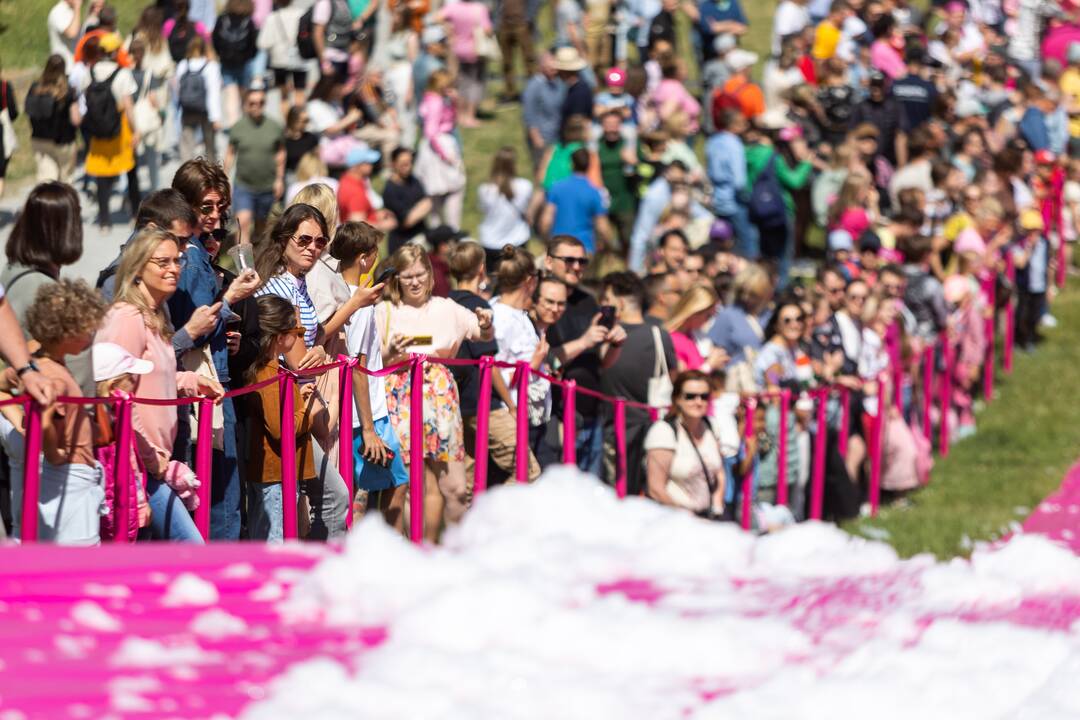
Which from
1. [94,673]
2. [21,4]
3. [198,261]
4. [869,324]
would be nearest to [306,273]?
[198,261]

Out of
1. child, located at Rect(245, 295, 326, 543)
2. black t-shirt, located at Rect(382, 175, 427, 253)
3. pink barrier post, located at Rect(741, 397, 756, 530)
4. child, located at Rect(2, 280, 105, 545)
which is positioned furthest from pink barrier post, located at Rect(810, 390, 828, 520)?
child, located at Rect(2, 280, 105, 545)

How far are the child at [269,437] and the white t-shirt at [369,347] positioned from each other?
0.52 metres

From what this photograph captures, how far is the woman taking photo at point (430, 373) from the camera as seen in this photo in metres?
8.48

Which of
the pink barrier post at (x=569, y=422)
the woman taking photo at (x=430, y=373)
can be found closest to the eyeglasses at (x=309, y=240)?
the woman taking photo at (x=430, y=373)

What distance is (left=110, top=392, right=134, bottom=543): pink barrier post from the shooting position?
21.8 ft

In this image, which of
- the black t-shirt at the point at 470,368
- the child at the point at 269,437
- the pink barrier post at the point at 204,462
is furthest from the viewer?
the black t-shirt at the point at 470,368

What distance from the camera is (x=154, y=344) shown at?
6.94 metres

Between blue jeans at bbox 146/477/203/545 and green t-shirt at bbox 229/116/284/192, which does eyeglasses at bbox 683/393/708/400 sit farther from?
green t-shirt at bbox 229/116/284/192

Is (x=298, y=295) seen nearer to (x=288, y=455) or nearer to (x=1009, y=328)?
(x=288, y=455)

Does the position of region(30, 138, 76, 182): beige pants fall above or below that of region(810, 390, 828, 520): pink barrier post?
above

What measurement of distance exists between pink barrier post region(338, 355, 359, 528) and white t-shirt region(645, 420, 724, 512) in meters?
2.78

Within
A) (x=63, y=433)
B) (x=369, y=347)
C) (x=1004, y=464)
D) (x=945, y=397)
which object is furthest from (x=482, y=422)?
(x=945, y=397)

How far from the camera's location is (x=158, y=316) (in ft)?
22.8

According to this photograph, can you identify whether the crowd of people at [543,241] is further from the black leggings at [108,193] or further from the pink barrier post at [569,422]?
the pink barrier post at [569,422]
